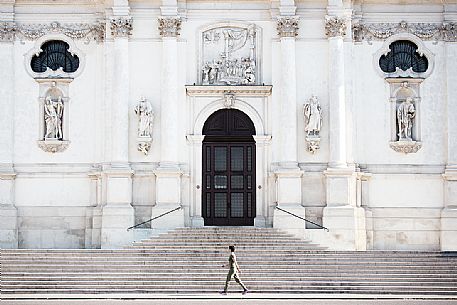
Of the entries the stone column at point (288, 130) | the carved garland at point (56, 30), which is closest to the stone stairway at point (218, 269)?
the stone column at point (288, 130)

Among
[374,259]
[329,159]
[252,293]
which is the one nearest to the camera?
[252,293]

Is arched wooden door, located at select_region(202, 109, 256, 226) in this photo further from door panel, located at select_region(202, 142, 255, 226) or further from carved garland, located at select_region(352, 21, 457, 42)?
carved garland, located at select_region(352, 21, 457, 42)

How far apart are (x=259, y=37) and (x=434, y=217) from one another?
29.0 feet

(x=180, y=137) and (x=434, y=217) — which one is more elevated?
(x=180, y=137)

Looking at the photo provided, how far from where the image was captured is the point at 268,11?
3853 centimetres

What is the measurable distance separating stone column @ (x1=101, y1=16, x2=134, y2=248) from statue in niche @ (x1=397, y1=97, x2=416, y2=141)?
31.6ft

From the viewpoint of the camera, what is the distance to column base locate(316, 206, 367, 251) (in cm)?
3694

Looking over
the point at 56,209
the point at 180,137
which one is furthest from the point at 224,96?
the point at 56,209

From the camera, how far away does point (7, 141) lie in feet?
126

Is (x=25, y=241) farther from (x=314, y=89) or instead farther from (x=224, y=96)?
(x=314, y=89)

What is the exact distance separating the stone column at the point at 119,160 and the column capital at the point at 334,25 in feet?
22.7

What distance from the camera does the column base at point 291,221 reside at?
3706cm

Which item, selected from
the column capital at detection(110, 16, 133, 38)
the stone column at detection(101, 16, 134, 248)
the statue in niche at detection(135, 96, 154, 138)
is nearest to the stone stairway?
the stone column at detection(101, 16, 134, 248)

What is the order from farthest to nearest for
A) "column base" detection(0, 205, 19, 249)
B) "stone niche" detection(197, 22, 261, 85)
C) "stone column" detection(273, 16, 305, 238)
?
"stone niche" detection(197, 22, 261, 85) < "column base" detection(0, 205, 19, 249) < "stone column" detection(273, 16, 305, 238)
